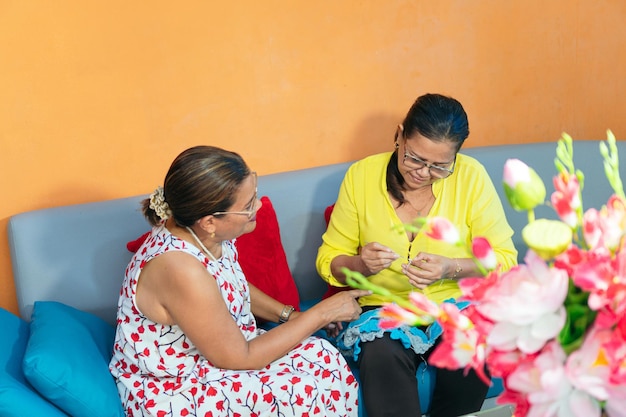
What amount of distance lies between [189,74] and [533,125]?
55.0 inches

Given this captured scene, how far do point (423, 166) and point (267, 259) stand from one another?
0.59 meters

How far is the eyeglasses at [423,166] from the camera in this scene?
87.6 inches

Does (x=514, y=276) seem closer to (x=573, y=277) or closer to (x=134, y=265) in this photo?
(x=573, y=277)

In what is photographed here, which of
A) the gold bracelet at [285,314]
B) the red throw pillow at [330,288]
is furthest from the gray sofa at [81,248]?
the gold bracelet at [285,314]

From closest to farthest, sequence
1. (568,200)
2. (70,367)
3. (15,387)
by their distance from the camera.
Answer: (568,200) → (15,387) → (70,367)

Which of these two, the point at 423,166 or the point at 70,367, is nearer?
the point at 70,367

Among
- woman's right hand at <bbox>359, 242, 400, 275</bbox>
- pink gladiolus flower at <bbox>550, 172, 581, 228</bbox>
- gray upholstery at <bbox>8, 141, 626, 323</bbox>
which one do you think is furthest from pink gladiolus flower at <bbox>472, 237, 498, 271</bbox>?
gray upholstery at <bbox>8, 141, 626, 323</bbox>

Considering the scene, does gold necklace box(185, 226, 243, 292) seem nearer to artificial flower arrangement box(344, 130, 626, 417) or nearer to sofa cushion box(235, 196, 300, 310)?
sofa cushion box(235, 196, 300, 310)

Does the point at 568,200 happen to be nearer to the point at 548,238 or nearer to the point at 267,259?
the point at 548,238

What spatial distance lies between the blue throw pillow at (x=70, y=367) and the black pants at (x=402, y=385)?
2.16ft

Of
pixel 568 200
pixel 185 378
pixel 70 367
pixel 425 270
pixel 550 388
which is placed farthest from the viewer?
pixel 425 270

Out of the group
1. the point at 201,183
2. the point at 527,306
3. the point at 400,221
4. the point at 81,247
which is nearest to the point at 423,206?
the point at 400,221

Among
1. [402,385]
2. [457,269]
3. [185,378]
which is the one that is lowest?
[402,385]

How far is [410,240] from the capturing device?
7.65 feet
